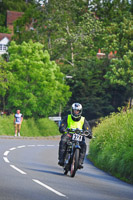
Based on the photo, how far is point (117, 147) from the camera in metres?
17.3

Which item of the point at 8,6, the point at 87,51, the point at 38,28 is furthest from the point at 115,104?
the point at 8,6

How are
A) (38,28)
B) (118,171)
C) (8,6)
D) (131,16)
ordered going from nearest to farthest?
1. (118,171)
2. (131,16)
3. (38,28)
4. (8,6)

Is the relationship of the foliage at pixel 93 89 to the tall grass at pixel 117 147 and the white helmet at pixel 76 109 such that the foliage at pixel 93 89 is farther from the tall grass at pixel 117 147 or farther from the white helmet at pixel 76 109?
the white helmet at pixel 76 109

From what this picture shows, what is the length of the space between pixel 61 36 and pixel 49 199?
5434cm

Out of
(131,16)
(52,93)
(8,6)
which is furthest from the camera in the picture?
(8,6)

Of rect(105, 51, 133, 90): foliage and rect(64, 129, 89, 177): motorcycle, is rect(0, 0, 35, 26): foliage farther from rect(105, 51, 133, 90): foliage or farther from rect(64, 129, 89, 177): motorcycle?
rect(64, 129, 89, 177): motorcycle

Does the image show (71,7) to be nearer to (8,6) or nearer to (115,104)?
(115,104)

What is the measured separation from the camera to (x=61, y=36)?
62844 millimetres

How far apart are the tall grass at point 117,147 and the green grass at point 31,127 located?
1705 cm

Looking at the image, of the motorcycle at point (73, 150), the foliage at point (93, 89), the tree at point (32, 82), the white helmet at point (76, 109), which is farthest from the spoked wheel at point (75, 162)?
the foliage at point (93, 89)

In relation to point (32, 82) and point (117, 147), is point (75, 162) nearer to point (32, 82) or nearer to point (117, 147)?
point (117, 147)

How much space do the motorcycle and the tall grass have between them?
1533mm

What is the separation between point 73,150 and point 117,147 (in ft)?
11.7

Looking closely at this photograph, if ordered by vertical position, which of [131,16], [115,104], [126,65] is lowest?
[115,104]
